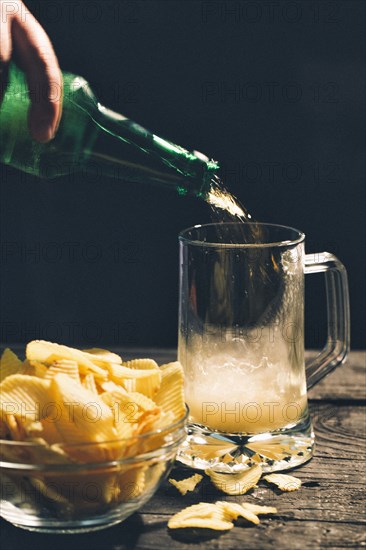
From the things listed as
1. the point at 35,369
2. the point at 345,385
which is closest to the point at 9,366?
the point at 35,369

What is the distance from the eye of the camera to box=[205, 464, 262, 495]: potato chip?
0.90 m

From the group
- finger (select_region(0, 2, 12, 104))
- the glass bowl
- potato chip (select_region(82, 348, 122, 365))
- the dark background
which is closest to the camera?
the glass bowl

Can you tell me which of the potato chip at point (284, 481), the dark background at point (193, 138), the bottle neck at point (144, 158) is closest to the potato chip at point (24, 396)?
the potato chip at point (284, 481)

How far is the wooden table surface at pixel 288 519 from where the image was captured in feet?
2.61

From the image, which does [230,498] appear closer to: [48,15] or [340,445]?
[340,445]

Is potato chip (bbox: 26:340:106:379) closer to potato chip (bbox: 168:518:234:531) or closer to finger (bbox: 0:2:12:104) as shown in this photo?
potato chip (bbox: 168:518:234:531)

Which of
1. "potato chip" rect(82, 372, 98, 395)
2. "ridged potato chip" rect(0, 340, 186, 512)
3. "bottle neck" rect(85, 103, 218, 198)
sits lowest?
"ridged potato chip" rect(0, 340, 186, 512)

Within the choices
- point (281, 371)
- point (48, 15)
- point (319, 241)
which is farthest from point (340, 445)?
point (48, 15)

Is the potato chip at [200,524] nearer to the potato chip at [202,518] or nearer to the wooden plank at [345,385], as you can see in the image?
the potato chip at [202,518]

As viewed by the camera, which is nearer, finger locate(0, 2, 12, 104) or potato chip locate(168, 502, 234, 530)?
potato chip locate(168, 502, 234, 530)

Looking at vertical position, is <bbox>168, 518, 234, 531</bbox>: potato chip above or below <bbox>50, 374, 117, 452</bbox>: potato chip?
below

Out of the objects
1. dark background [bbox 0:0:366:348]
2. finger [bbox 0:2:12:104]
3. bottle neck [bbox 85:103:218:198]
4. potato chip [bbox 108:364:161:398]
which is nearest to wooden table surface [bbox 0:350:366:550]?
potato chip [bbox 108:364:161:398]

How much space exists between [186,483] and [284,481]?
0.09 metres

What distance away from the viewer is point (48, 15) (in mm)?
1562
